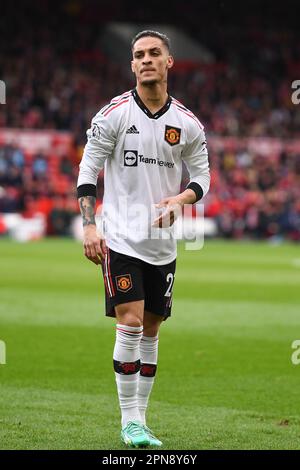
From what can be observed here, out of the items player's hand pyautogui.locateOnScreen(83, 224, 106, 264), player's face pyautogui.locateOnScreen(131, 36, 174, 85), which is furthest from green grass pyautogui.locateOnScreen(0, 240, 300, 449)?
player's face pyautogui.locateOnScreen(131, 36, 174, 85)

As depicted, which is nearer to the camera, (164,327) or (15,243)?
(164,327)

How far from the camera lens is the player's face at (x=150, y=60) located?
654 centimetres

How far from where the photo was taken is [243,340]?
37.1ft

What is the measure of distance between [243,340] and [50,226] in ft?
65.5

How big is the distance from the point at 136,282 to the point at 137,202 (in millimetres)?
546

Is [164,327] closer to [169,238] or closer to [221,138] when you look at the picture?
[169,238]

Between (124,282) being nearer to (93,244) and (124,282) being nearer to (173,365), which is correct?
(93,244)

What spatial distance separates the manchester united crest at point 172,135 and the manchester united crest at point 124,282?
96 centimetres


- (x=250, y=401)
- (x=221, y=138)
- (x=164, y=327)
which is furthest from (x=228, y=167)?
(x=250, y=401)

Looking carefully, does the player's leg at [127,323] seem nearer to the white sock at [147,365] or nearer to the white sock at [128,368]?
the white sock at [128,368]

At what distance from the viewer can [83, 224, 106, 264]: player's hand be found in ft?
20.9

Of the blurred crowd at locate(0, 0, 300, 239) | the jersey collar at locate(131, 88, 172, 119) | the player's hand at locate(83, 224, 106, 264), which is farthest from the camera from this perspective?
the blurred crowd at locate(0, 0, 300, 239)

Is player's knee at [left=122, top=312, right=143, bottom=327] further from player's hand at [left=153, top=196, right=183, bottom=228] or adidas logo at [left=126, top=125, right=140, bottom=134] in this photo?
adidas logo at [left=126, top=125, right=140, bottom=134]

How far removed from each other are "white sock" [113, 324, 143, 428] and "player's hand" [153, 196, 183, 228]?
691 millimetres
